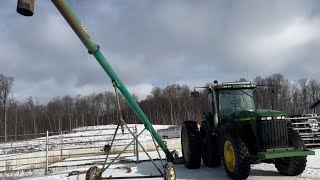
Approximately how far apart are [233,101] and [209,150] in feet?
5.45

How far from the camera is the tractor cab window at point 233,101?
1107 cm

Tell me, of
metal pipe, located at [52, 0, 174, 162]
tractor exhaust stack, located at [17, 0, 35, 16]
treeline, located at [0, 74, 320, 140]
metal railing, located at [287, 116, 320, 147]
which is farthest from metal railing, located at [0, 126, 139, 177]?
treeline, located at [0, 74, 320, 140]

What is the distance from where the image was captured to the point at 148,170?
11641mm

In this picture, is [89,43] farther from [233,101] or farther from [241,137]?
[233,101]

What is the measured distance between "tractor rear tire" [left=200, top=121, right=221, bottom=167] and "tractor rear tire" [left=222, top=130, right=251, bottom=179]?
1821mm

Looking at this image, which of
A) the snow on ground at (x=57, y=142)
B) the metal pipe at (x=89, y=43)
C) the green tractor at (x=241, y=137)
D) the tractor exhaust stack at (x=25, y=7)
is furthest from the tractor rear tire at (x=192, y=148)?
the tractor exhaust stack at (x=25, y=7)

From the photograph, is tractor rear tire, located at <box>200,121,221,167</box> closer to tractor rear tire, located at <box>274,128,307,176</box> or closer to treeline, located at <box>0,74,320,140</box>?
tractor rear tire, located at <box>274,128,307,176</box>

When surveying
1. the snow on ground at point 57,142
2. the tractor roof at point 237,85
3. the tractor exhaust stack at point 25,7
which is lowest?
the snow on ground at point 57,142

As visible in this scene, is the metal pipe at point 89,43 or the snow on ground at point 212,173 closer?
the metal pipe at point 89,43

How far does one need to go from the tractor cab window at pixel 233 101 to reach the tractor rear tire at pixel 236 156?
1.56m

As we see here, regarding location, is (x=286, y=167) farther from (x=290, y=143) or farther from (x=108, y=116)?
(x=108, y=116)

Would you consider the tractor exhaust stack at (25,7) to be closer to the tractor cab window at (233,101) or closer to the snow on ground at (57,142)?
the tractor cab window at (233,101)

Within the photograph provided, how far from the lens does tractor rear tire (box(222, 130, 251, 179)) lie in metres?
8.77

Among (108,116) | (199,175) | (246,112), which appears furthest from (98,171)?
(108,116)
